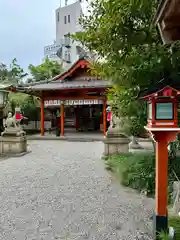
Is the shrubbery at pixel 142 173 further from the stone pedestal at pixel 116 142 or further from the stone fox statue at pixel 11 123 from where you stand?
the stone fox statue at pixel 11 123

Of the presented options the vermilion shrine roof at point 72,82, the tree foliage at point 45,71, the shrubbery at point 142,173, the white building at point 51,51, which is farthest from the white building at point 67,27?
the shrubbery at point 142,173

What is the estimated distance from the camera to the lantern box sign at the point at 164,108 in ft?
10.5

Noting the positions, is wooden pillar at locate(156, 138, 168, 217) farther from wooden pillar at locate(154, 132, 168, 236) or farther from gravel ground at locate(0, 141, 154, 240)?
gravel ground at locate(0, 141, 154, 240)

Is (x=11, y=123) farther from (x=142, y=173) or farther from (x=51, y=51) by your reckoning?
(x=51, y=51)

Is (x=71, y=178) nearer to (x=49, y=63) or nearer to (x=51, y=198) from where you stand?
(x=51, y=198)

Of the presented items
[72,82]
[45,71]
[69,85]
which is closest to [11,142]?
[69,85]

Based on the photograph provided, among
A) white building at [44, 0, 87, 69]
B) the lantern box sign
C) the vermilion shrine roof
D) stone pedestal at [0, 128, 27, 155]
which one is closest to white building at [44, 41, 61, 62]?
white building at [44, 0, 87, 69]

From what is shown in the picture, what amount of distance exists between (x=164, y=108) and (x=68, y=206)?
249cm

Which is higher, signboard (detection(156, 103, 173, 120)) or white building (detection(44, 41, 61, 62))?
white building (detection(44, 41, 61, 62))

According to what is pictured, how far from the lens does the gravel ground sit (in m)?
3.72

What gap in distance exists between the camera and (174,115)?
3.23 meters

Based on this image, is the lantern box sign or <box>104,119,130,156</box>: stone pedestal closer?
the lantern box sign

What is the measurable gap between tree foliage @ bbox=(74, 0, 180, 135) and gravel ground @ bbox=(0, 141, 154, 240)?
1.89 m

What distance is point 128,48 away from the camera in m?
4.97
